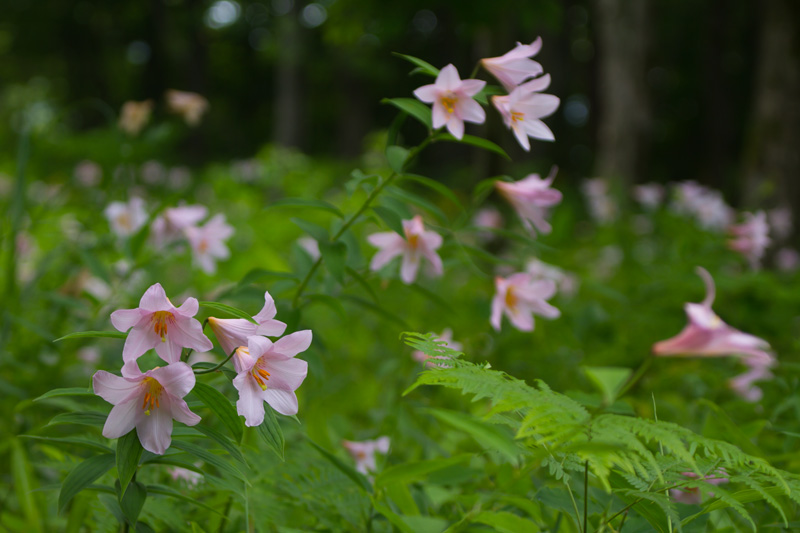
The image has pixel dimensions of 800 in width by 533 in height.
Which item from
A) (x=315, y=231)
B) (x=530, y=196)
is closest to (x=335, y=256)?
(x=315, y=231)

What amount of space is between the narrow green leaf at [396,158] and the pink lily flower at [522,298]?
16.7 inches

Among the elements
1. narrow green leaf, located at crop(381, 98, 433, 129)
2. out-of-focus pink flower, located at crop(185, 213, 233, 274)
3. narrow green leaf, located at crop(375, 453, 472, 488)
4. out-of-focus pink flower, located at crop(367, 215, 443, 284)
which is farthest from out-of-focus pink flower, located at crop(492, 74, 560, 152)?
out-of-focus pink flower, located at crop(185, 213, 233, 274)

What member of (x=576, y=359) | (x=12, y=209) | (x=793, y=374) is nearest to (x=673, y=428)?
(x=793, y=374)

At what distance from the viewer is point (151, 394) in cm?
67

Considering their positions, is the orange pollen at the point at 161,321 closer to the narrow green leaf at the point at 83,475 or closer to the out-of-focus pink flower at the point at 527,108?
the narrow green leaf at the point at 83,475

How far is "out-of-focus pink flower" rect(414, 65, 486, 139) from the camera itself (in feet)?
3.00

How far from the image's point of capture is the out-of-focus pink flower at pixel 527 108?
38.1 inches

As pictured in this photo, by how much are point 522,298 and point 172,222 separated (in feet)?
2.86

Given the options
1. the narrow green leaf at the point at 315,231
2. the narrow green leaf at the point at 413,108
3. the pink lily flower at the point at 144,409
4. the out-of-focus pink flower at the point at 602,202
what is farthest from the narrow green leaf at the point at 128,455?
the out-of-focus pink flower at the point at 602,202

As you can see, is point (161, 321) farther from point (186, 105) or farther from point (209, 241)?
point (186, 105)

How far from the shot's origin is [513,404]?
596mm

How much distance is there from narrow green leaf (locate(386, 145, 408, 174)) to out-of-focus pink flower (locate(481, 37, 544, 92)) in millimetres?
196

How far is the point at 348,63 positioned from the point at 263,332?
43.0 ft

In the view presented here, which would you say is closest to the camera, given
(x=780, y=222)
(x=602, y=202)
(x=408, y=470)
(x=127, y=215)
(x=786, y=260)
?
(x=408, y=470)
